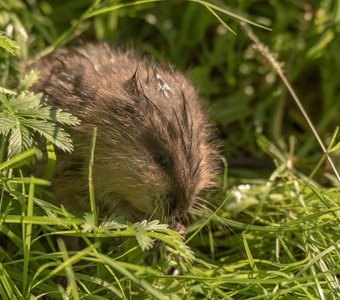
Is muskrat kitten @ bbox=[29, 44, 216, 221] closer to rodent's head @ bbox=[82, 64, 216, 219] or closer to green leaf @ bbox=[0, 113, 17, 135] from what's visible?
rodent's head @ bbox=[82, 64, 216, 219]

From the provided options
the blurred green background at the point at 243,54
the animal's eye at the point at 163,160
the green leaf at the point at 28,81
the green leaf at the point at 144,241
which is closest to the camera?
the green leaf at the point at 144,241

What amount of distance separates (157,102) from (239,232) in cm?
78

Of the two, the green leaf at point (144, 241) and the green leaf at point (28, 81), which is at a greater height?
the green leaf at point (28, 81)

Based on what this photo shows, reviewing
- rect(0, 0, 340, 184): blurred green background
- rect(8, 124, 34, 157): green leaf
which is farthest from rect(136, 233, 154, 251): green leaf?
rect(0, 0, 340, 184): blurred green background

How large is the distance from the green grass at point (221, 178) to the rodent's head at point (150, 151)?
0.46ft

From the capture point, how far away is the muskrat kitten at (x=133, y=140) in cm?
249

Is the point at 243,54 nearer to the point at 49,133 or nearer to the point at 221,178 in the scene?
the point at 221,178

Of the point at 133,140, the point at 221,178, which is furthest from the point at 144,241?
the point at 221,178

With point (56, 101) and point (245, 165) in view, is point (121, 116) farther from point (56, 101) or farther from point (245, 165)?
point (245, 165)

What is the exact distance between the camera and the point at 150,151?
8.24 feet

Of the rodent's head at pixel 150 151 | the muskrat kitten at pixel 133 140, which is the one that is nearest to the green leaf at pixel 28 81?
the muskrat kitten at pixel 133 140

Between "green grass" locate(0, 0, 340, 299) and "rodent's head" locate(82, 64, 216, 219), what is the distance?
0.46 ft

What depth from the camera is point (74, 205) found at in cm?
278

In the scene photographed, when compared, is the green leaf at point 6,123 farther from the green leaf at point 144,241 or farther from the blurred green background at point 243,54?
the blurred green background at point 243,54
